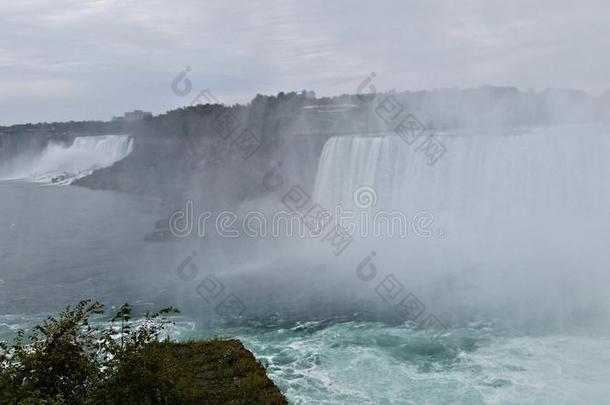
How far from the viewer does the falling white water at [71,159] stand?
6994cm

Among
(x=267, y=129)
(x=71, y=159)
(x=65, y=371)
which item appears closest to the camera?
(x=65, y=371)

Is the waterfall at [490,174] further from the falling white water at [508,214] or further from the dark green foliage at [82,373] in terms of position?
the dark green foliage at [82,373]

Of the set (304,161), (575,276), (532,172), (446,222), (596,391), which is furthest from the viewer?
(304,161)

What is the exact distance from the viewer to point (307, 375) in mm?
12625

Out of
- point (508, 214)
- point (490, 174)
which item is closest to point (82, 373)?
point (508, 214)

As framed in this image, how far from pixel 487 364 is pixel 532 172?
13046 millimetres

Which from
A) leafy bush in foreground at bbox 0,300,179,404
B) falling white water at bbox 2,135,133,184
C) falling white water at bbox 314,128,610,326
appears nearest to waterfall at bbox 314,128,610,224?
falling white water at bbox 314,128,610,326

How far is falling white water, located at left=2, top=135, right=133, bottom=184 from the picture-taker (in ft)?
229

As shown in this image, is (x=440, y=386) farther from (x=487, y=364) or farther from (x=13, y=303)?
(x=13, y=303)

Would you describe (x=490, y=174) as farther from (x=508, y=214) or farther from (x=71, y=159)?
(x=71, y=159)

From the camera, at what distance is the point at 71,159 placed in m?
76.4

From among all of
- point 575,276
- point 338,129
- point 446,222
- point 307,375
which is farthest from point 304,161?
point 307,375

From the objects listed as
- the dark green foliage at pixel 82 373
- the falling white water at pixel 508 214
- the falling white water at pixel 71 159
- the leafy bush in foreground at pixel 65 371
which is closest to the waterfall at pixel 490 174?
the falling white water at pixel 508 214

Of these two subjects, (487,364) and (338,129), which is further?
(338,129)
